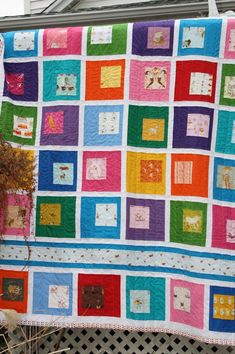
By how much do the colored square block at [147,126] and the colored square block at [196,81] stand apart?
0.13 meters

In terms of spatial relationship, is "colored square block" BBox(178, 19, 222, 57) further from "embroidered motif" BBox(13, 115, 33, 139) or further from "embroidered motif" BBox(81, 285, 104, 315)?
"embroidered motif" BBox(81, 285, 104, 315)

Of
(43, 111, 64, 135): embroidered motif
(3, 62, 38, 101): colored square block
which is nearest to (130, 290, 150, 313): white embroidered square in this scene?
(43, 111, 64, 135): embroidered motif

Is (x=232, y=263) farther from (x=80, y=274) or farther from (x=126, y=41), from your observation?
(x=126, y=41)

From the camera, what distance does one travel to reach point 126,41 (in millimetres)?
2848

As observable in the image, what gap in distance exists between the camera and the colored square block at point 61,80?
9.59 ft

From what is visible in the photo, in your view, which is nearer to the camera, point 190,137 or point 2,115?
point 190,137

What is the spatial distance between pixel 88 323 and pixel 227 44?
164 cm

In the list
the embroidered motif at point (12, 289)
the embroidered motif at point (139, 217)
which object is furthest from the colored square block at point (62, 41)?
the embroidered motif at point (12, 289)

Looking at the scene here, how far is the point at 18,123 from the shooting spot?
9.79 feet

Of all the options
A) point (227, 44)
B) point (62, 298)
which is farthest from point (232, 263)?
point (227, 44)

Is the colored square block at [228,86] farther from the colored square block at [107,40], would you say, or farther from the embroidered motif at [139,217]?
the embroidered motif at [139,217]

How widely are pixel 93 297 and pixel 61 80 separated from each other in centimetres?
120

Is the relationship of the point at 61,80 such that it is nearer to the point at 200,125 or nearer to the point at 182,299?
the point at 200,125

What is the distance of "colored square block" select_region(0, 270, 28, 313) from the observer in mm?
2936
